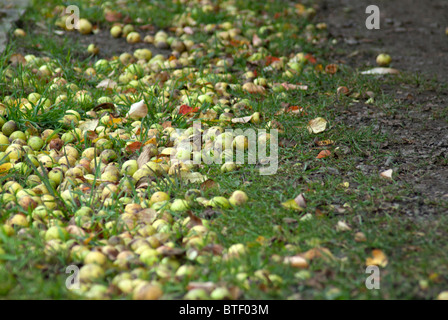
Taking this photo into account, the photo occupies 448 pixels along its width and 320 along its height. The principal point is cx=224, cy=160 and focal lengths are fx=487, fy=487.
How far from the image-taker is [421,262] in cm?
211

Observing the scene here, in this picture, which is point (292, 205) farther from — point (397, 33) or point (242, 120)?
point (397, 33)

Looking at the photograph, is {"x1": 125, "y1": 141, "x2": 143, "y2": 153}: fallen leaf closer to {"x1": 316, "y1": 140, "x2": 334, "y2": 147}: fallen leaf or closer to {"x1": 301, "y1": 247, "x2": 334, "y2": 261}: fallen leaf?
{"x1": 316, "y1": 140, "x2": 334, "y2": 147}: fallen leaf

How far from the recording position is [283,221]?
2.46m

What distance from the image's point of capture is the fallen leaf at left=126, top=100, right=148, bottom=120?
11.6 ft

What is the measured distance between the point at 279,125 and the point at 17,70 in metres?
2.24

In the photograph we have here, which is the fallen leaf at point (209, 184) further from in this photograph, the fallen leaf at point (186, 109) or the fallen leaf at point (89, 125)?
the fallen leaf at point (89, 125)

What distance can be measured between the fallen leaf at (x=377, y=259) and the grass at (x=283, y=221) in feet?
0.08

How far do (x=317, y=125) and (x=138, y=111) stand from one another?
4.22 ft

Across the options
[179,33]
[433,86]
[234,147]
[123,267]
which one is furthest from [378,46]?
[123,267]

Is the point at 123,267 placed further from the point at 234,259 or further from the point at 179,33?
the point at 179,33

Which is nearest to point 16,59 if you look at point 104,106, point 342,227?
A: point 104,106

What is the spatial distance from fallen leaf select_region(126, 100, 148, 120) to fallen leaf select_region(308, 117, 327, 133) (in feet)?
3.90

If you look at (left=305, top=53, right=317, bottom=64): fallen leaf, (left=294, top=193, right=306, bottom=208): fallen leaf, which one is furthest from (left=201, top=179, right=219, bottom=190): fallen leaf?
(left=305, top=53, right=317, bottom=64): fallen leaf

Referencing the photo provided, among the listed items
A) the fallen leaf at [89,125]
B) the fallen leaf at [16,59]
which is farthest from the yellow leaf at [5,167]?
the fallen leaf at [16,59]
